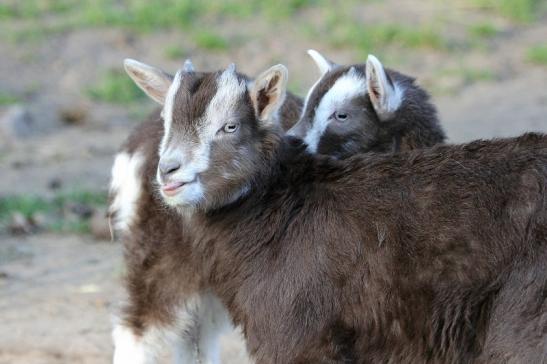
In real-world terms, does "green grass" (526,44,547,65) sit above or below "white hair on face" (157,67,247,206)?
below

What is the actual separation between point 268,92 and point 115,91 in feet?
26.9

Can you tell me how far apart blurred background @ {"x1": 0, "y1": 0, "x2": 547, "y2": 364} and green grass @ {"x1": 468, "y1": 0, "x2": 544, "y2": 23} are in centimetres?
2

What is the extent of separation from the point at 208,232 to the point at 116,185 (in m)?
1.23

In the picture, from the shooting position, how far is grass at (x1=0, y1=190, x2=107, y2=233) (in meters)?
10.4

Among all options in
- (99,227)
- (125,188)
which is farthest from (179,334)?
(99,227)

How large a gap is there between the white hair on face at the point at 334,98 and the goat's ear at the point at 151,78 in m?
0.94

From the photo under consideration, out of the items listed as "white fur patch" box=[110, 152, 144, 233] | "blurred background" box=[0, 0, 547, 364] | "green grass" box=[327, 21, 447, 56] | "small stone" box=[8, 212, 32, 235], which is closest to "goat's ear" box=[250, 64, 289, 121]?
"white fur patch" box=[110, 152, 144, 233]

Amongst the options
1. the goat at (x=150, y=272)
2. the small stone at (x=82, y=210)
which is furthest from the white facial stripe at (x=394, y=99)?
the small stone at (x=82, y=210)

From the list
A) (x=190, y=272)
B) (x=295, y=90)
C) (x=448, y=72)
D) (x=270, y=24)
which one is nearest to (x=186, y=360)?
(x=190, y=272)

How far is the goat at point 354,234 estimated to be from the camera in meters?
5.45

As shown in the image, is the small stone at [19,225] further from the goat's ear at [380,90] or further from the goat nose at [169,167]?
the goat nose at [169,167]

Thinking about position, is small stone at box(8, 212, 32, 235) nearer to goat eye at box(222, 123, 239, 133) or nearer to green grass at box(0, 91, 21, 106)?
green grass at box(0, 91, 21, 106)

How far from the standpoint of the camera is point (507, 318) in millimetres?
5371

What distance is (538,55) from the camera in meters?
14.5
